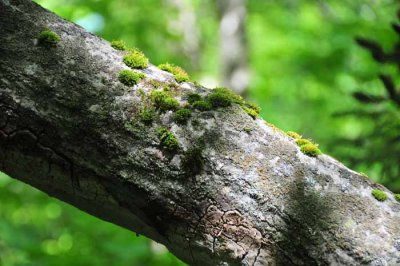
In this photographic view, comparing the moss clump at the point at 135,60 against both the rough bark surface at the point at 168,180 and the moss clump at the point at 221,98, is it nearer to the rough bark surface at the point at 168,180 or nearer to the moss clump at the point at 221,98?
the rough bark surface at the point at 168,180

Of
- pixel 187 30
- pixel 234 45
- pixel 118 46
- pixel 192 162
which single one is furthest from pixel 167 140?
pixel 187 30

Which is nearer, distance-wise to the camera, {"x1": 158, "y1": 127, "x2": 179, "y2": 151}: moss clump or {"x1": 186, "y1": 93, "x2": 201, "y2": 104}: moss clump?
{"x1": 158, "y1": 127, "x2": 179, "y2": 151}: moss clump

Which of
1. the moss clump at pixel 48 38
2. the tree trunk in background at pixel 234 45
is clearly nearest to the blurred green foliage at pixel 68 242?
the tree trunk in background at pixel 234 45

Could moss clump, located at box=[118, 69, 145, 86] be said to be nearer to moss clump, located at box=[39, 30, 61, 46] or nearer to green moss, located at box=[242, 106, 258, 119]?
moss clump, located at box=[39, 30, 61, 46]

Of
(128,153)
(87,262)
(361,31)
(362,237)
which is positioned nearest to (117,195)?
(128,153)

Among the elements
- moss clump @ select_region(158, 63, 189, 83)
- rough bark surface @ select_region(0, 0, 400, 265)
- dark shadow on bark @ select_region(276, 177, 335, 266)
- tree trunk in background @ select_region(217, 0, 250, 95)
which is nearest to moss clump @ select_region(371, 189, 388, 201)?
rough bark surface @ select_region(0, 0, 400, 265)

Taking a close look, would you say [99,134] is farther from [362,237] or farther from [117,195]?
[362,237]

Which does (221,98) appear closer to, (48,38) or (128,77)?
(128,77)
